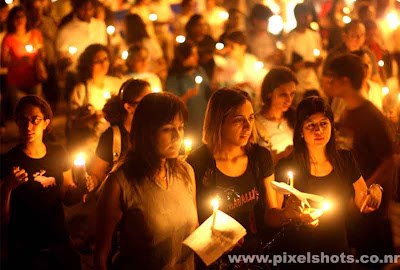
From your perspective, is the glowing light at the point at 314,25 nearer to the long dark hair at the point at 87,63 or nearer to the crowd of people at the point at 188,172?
the crowd of people at the point at 188,172

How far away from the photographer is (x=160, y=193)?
111 inches

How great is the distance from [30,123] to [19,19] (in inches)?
174

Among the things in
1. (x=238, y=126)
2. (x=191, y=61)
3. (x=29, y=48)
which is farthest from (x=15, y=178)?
(x=29, y=48)

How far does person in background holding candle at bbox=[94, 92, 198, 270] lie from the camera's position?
274 centimetres

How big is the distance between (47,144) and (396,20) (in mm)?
6335

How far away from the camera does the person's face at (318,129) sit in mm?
3576

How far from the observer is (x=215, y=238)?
2.84 m

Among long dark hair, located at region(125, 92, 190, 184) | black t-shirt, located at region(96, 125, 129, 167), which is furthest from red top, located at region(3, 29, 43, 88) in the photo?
long dark hair, located at region(125, 92, 190, 184)

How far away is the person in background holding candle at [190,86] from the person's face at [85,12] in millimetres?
1649

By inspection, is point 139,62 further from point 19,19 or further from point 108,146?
point 108,146

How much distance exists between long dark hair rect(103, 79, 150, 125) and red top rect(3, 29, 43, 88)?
12.1ft

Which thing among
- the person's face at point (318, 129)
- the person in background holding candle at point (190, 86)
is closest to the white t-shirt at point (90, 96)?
the person in background holding candle at point (190, 86)

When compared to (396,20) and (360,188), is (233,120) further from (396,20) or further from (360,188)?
(396,20)

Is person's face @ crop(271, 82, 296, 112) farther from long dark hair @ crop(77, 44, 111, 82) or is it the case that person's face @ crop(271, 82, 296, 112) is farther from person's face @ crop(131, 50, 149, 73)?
person's face @ crop(131, 50, 149, 73)
